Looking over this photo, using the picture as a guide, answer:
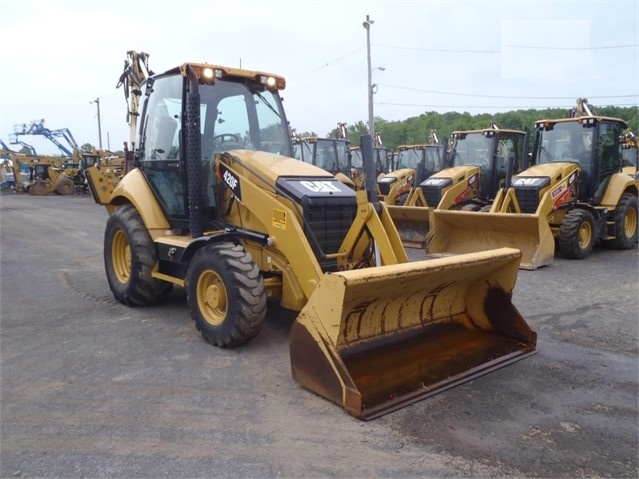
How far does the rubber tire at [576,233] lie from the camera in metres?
9.46

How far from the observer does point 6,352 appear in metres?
5.07

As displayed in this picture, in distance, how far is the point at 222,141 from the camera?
5875mm

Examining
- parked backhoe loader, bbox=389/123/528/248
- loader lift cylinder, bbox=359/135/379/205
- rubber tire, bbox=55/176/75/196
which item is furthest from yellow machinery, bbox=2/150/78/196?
loader lift cylinder, bbox=359/135/379/205

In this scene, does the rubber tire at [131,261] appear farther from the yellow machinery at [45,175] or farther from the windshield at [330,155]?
the yellow machinery at [45,175]

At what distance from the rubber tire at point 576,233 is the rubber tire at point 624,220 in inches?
32.4

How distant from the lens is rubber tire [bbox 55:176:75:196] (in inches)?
1236

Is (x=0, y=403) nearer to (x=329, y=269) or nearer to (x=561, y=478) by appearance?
(x=329, y=269)

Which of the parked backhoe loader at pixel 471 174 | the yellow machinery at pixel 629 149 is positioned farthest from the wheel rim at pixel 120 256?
the yellow machinery at pixel 629 149

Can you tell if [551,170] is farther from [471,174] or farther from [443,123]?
[443,123]

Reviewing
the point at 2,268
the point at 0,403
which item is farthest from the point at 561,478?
the point at 2,268

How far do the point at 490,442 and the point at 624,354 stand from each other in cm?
239

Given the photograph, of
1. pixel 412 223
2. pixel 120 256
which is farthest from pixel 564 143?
pixel 120 256

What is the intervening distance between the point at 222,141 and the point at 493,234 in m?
5.46

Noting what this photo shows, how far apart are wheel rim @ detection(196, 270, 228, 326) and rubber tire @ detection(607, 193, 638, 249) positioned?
27.8ft
